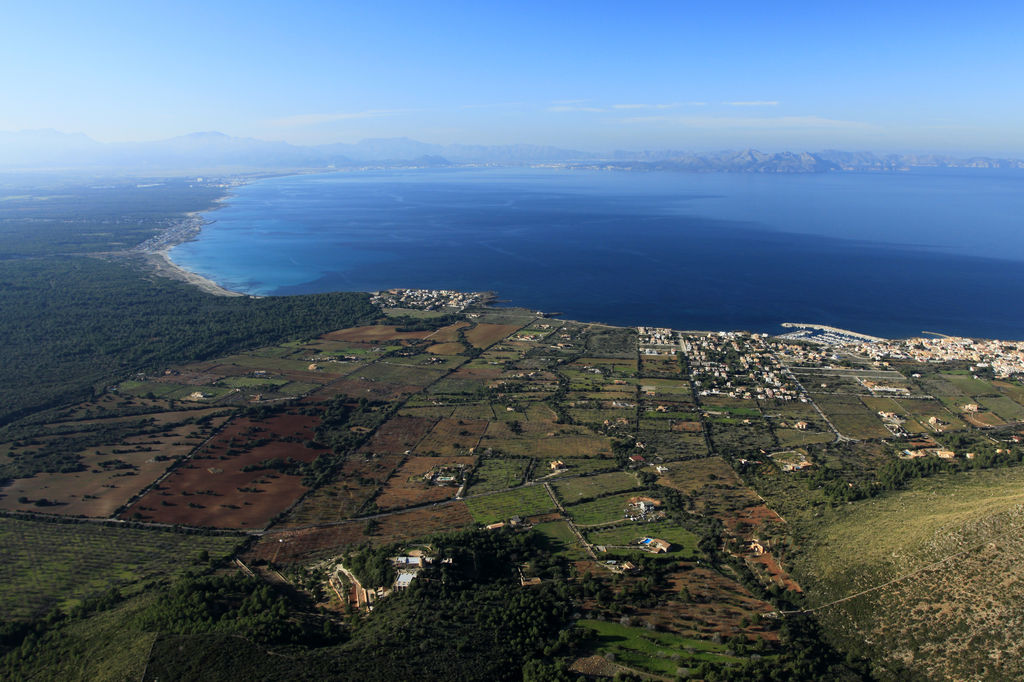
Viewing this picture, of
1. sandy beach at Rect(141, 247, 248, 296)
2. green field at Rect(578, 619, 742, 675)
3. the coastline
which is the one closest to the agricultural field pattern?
green field at Rect(578, 619, 742, 675)

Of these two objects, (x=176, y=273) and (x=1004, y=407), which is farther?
(x=176, y=273)

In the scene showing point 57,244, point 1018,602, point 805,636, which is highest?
point 57,244

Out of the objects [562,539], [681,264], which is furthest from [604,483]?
[681,264]

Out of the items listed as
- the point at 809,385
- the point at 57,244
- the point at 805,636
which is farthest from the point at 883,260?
the point at 57,244

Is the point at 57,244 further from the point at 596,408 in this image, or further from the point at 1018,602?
the point at 1018,602

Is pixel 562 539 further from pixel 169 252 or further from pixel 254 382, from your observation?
pixel 169 252

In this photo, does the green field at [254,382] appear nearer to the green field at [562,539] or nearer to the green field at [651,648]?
the green field at [562,539]

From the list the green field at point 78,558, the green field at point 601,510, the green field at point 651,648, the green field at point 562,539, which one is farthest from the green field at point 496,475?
the green field at point 78,558

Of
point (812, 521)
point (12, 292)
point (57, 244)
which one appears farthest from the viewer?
point (57, 244)
